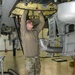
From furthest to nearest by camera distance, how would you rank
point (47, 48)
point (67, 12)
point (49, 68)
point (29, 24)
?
1. point (49, 68)
2. point (47, 48)
3. point (29, 24)
4. point (67, 12)

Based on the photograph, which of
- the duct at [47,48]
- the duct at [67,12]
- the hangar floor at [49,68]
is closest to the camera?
the duct at [67,12]

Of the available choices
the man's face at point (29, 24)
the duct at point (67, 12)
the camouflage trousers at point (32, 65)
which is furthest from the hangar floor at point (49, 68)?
the duct at point (67, 12)

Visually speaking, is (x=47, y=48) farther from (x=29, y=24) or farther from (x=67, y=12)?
(x=67, y=12)

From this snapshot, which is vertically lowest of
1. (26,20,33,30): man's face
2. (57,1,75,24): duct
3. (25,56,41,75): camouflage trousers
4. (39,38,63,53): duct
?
(25,56,41,75): camouflage trousers

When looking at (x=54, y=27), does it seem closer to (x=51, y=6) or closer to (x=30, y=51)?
(x=51, y=6)

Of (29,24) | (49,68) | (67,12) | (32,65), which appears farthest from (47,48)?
(49,68)

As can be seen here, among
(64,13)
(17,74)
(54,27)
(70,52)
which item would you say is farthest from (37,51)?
(17,74)

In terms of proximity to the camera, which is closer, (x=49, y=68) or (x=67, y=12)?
(x=67, y=12)

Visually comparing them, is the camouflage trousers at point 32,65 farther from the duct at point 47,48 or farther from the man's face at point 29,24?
the duct at point 47,48

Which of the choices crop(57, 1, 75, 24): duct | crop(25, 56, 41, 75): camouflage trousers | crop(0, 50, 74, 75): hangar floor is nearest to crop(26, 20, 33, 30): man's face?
crop(25, 56, 41, 75): camouflage trousers

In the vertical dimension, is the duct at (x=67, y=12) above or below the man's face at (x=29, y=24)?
above

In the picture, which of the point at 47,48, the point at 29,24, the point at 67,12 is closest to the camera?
the point at 67,12

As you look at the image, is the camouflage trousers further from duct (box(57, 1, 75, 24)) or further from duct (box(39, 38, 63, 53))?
duct (box(57, 1, 75, 24))

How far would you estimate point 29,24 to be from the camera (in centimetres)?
335
